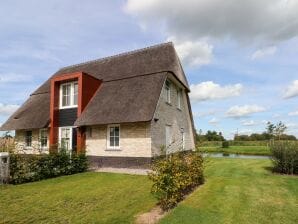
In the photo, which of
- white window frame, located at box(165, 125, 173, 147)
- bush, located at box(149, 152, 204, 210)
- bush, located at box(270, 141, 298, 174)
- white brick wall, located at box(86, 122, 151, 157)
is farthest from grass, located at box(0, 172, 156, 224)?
bush, located at box(270, 141, 298, 174)

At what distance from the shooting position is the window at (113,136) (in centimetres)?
1753

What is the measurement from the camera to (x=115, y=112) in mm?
16922

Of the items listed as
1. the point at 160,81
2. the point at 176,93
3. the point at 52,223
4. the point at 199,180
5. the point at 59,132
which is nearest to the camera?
the point at 52,223

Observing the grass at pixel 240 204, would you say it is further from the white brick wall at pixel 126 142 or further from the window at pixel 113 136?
the window at pixel 113 136

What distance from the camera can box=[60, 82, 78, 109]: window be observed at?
64.1ft

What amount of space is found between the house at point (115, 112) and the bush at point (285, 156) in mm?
6068

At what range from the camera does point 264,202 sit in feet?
27.9

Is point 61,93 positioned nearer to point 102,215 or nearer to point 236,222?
point 102,215

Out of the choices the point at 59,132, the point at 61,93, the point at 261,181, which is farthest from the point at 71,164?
the point at 261,181

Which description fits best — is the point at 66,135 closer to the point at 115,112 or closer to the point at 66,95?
the point at 66,95

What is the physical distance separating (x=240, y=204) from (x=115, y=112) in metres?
10.3

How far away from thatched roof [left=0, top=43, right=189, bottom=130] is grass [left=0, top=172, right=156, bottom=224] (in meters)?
5.50

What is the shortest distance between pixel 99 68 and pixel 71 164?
10507 millimetres

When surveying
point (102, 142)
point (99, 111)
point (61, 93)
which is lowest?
point (102, 142)
